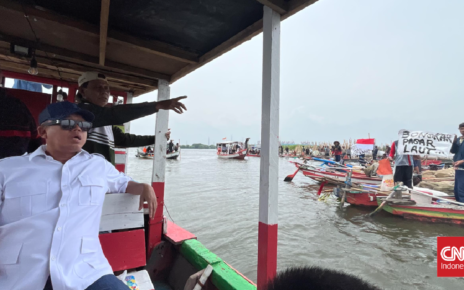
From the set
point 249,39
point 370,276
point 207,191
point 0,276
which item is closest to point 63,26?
point 249,39

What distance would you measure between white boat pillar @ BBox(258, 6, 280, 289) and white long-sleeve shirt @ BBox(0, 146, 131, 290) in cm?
107

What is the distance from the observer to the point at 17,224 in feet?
3.94

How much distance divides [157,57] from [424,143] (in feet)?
26.6

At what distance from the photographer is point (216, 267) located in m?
2.41

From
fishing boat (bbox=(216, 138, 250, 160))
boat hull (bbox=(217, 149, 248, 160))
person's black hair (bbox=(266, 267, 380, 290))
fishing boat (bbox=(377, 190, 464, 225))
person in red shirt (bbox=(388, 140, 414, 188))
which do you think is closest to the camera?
person's black hair (bbox=(266, 267, 380, 290))

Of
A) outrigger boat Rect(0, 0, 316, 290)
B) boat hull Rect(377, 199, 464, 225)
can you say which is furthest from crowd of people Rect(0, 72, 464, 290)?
boat hull Rect(377, 199, 464, 225)

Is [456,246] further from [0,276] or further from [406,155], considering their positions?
[0,276]

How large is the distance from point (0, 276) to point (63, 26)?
2232 millimetres

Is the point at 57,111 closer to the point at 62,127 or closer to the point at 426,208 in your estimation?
the point at 62,127

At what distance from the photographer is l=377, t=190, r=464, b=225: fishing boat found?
6871 mm

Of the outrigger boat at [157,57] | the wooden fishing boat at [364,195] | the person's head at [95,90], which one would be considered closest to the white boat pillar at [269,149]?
the outrigger boat at [157,57]

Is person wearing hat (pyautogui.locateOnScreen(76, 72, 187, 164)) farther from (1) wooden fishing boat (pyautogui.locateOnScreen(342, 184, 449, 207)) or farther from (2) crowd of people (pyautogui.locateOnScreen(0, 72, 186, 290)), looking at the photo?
(1) wooden fishing boat (pyautogui.locateOnScreen(342, 184, 449, 207))

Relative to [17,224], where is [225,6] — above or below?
above

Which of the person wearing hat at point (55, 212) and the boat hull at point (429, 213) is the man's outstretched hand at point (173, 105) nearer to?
the person wearing hat at point (55, 212)
